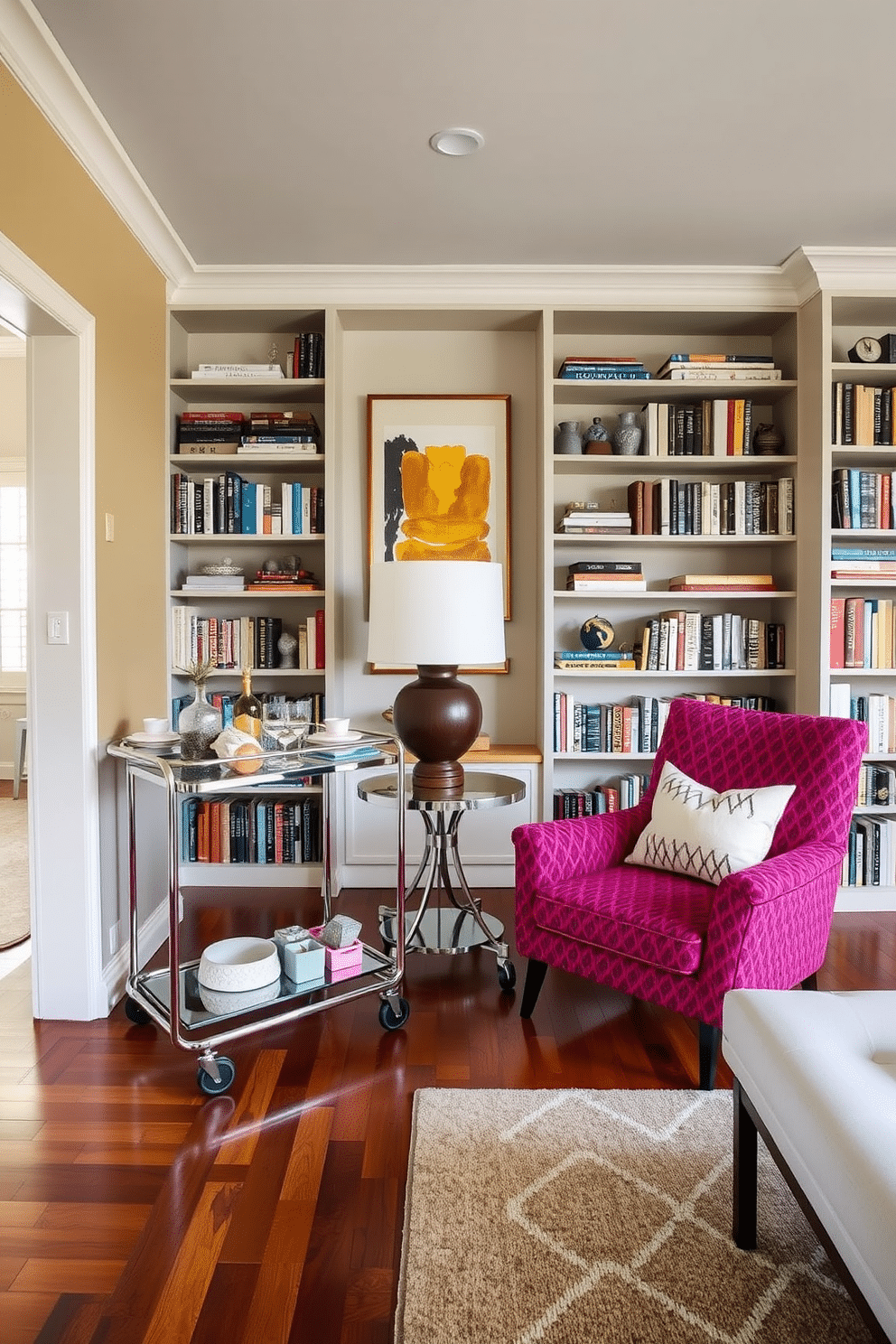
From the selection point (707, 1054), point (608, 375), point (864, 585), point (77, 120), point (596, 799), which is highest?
point (77, 120)

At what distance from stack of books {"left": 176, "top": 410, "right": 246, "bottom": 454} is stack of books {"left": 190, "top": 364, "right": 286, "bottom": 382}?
162 mm

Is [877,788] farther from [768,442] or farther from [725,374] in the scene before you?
[725,374]

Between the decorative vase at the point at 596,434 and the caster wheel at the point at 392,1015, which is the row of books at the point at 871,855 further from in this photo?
the caster wheel at the point at 392,1015

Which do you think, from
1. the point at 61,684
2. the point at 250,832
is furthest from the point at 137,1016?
the point at 250,832

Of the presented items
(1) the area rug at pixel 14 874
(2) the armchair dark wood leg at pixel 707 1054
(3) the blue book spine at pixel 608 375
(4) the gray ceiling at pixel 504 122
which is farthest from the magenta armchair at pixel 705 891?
(1) the area rug at pixel 14 874

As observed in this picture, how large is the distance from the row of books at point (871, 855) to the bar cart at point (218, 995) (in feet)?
6.94

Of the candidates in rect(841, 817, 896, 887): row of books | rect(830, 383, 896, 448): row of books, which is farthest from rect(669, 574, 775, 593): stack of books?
rect(841, 817, 896, 887): row of books

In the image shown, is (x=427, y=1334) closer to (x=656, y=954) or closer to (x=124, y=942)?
(x=656, y=954)

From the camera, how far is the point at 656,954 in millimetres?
2264

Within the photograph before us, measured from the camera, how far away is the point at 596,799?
12.6ft

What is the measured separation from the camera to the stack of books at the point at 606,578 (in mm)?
3795

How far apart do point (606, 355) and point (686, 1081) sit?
3.06m

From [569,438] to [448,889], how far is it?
1.98 meters

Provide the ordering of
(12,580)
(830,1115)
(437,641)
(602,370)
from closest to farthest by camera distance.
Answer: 1. (830,1115)
2. (437,641)
3. (602,370)
4. (12,580)
